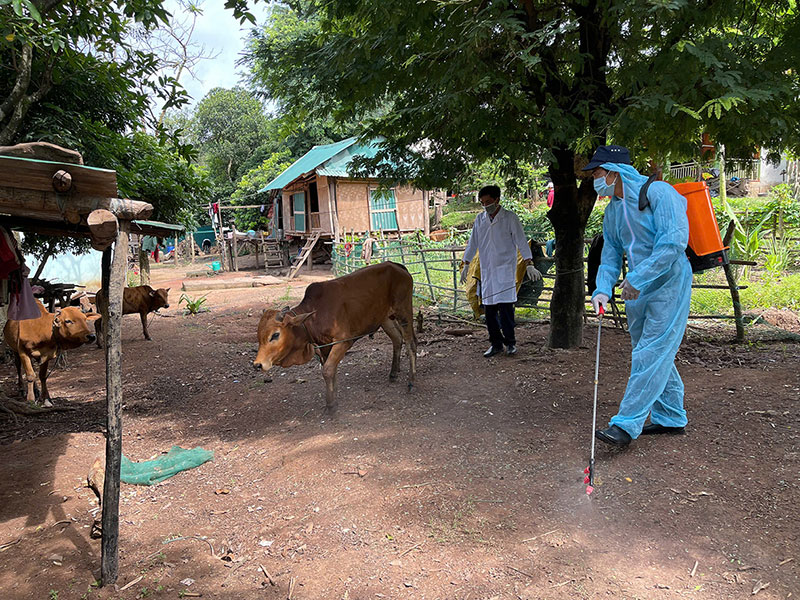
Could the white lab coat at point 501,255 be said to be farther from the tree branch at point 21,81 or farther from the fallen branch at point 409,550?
the tree branch at point 21,81

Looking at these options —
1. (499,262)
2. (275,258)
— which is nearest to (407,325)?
(499,262)

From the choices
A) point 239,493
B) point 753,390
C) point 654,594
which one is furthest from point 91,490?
point 753,390

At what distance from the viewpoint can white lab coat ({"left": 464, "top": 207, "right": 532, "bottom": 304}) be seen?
21.2ft

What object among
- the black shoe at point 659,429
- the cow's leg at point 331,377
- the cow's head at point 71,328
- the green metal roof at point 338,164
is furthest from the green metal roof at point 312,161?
the black shoe at point 659,429

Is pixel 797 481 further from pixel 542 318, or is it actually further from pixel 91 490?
pixel 542 318

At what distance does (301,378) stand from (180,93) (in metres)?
3.70

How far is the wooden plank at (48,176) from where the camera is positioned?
276cm

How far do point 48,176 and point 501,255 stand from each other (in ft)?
15.4

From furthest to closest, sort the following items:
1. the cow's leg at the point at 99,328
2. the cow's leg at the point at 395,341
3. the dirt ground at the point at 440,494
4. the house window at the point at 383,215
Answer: the house window at the point at 383,215 < the cow's leg at the point at 99,328 < the cow's leg at the point at 395,341 < the dirt ground at the point at 440,494

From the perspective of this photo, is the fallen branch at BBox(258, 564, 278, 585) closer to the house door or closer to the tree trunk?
the tree trunk

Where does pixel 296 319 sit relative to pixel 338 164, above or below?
below

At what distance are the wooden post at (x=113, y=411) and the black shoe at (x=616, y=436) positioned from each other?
292 centimetres

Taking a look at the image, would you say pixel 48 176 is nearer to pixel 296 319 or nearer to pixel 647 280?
pixel 296 319

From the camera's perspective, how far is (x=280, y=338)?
4.99 m
